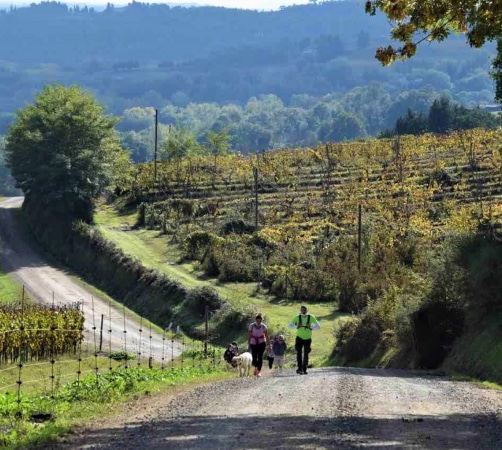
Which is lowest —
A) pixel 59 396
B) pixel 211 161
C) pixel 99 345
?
pixel 99 345

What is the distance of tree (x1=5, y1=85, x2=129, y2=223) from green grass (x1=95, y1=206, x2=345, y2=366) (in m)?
3.39

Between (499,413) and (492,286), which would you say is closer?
(499,413)

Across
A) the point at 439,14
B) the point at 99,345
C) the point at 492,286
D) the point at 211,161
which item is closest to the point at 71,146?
the point at 211,161

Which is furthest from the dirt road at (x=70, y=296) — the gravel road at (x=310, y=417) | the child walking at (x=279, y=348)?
the gravel road at (x=310, y=417)

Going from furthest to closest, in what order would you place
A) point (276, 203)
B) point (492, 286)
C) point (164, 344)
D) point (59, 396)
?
point (276, 203) → point (164, 344) → point (492, 286) → point (59, 396)

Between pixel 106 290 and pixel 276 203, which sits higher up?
pixel 276 203

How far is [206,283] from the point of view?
57625 millimetres

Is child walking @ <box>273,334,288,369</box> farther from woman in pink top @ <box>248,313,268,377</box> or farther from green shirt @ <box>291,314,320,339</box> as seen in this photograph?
green shirt @ <box>291,314,320,339</box>

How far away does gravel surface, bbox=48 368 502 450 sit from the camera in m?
13.9

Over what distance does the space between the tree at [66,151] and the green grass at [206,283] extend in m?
3.39

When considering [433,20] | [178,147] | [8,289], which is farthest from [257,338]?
[178,147]

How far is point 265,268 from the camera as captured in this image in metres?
57.2

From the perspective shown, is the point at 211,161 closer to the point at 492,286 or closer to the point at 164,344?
the point at 164,344

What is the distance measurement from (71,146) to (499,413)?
215ft
